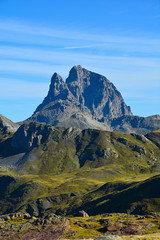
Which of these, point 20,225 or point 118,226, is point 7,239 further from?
point 118,226

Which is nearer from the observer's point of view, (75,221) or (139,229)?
(139,229)

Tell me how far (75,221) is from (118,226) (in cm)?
2298

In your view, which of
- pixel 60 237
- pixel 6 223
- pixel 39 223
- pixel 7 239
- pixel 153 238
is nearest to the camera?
pixel 153 238

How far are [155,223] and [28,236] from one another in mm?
54718

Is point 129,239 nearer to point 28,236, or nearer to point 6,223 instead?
point 28,236

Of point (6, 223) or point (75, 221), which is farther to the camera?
point (6, 223)

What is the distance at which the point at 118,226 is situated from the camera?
149 m

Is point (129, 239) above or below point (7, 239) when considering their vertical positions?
above

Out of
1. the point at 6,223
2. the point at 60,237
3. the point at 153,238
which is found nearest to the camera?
the point at 153,238

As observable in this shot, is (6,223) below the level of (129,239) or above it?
below

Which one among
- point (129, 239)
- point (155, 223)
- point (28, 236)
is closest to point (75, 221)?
point (28, 236)

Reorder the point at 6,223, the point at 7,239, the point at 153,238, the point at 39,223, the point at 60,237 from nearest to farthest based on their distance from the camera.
Answer: the point at 153,238, the point at 60,237, the point at 7,239, the point at 39,223, the point at 6,223

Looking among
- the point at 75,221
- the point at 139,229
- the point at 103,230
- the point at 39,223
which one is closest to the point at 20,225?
the point at 39,223

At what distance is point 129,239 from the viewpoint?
96.5 m
